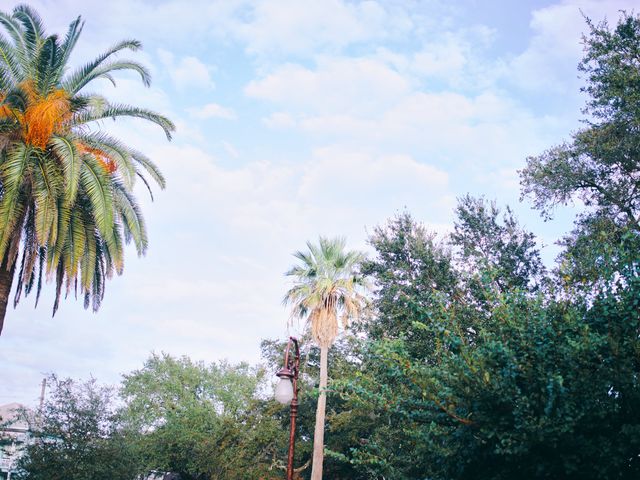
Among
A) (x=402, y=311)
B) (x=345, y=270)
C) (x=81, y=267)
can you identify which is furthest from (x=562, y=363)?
(x=345, y=270)

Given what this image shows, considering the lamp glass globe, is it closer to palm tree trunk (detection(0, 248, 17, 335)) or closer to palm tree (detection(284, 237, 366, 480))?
palm tree trunk (detection(0, 248, 17, 335))

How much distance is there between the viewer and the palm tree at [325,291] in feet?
79.3

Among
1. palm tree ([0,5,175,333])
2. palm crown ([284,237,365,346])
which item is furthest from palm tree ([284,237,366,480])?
palm tree ([0,5,175,333])

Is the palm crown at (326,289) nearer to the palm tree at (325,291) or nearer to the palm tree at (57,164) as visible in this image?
the palm tree at (325,291)

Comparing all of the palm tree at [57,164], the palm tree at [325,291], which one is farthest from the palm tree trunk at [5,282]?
the palm tree at [325,291]

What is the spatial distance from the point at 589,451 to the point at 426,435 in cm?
219

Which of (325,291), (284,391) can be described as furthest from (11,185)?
(325,291)

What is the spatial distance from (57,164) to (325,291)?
1356 cm

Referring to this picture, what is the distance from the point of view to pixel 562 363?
682 centimetres

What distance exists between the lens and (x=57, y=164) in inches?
539

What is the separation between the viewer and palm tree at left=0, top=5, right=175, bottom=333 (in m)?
12.9

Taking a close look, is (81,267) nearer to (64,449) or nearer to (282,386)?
(282,386)

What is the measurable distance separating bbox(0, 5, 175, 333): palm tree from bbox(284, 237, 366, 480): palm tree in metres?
10.6

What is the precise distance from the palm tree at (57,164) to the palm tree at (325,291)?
1055 cm
